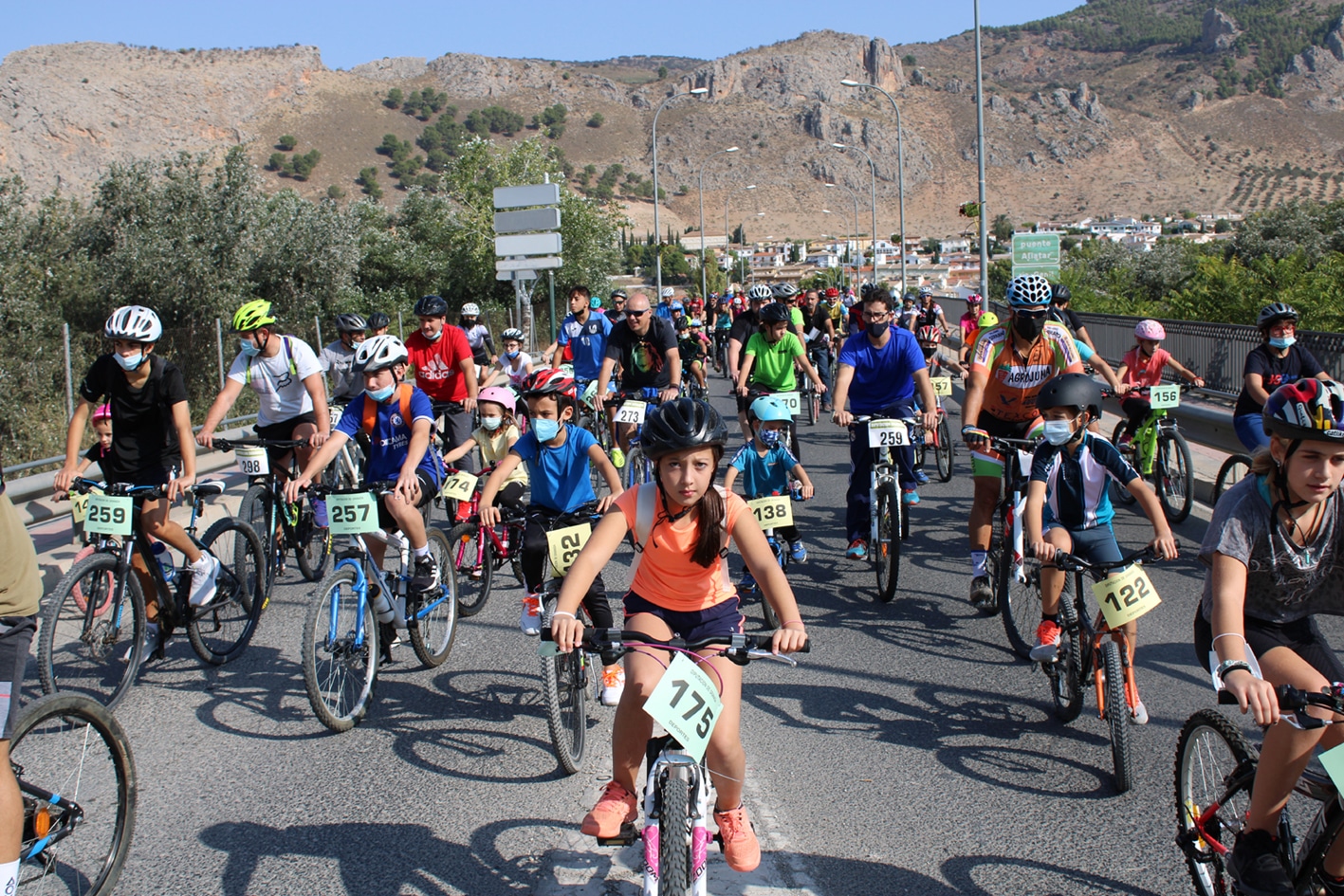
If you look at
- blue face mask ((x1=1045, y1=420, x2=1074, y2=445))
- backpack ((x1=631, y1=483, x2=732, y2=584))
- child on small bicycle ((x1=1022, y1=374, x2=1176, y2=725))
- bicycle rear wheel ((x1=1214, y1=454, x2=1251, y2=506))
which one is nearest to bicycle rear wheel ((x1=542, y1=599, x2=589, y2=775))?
backpack ((x1=631, y1=483, x2=732, y2=584))

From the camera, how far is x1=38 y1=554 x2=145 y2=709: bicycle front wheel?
5789 mm

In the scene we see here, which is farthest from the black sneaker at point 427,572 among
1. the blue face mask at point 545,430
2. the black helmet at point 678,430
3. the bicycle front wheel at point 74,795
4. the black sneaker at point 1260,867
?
the black sneaker at point 1260,867

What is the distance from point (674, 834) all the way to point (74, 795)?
2434 millimetres

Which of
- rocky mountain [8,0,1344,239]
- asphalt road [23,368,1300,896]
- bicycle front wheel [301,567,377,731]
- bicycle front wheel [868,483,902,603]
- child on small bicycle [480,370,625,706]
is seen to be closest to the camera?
asphalt road [23,368,1300,896]

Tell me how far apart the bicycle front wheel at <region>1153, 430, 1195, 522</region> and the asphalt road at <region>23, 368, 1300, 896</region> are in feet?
9.14

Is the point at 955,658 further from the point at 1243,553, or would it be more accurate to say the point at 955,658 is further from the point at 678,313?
the point at 678,313

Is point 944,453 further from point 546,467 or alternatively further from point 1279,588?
point 1279,588

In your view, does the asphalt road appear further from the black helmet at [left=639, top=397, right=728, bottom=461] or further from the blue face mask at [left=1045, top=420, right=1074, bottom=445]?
the black helmet at [left=639, top=397, right=728, bottom=461]

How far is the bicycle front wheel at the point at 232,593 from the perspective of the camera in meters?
7.07

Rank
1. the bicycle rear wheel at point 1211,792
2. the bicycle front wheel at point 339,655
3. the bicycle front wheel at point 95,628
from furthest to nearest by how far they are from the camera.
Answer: the bicycle front wheel at point 95,628, the bicycle front wheel at point 339,655, the bicycle rear wheel at point 1211,792

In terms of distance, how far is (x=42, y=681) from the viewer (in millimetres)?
5809

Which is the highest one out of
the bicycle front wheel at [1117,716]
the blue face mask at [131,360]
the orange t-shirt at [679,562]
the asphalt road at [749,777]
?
the blue face mask at [131,360]

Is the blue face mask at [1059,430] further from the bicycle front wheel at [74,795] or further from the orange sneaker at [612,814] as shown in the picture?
the bicycle front wheel at [74,795]

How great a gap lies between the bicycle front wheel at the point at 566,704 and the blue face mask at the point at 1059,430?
2622 mm
